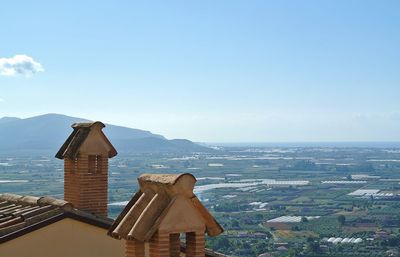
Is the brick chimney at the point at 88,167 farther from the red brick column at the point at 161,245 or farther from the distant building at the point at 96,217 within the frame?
the red brick column at the point at 161,245

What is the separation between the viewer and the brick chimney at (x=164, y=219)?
5.30 metres

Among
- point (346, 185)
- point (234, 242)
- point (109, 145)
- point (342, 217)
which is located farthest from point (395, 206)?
point (109, 145)

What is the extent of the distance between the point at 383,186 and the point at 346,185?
9.04 m

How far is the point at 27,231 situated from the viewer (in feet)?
24.7

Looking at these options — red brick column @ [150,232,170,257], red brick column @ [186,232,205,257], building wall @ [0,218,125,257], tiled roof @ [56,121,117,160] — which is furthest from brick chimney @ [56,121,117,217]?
red brick column @ [150,232,170,257]

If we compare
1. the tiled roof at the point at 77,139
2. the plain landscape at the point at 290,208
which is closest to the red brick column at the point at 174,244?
the tiled roof at the point at 77,139

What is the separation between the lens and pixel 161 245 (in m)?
5.30

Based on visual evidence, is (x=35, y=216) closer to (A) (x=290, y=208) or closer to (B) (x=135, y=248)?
(B) (x=135, y=248)

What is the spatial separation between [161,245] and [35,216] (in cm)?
296

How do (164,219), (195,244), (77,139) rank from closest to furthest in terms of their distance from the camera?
(164,219) < (195,244) < (77,139)

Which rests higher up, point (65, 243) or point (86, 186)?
point (86, 186)

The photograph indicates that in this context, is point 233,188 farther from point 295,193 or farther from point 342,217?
point 342,217

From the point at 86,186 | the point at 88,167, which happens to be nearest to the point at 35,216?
the point at 86,186

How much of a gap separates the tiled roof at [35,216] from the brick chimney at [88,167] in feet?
1.96
